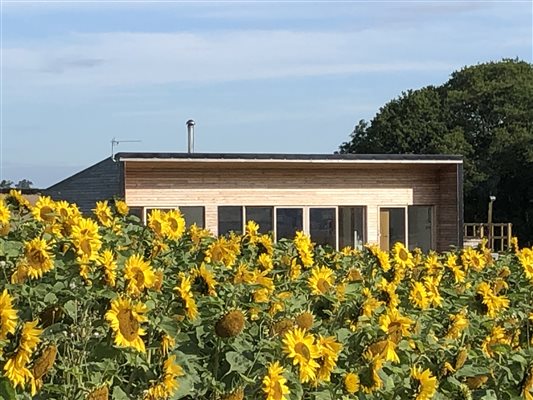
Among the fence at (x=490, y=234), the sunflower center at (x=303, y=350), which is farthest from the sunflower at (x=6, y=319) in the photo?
the fence at (x=490, y=234)

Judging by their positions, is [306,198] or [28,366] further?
[306,198]

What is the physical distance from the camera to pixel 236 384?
261cm

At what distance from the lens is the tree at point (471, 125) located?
45.6 m

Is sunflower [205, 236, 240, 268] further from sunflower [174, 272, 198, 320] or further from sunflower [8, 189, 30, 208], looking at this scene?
sunflower [8, 189, 30, 208]

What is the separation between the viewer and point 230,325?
2.68 m

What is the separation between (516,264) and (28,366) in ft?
11.4

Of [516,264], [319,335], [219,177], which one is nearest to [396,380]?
[319,335]

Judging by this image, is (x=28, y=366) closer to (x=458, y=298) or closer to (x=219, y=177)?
(x=458, y=298)

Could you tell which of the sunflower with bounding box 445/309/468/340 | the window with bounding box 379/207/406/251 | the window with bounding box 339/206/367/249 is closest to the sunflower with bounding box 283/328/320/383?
the sunflower with bounding box 445/309/468/340

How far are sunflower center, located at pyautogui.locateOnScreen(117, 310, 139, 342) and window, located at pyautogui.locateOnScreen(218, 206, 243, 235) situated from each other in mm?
17806

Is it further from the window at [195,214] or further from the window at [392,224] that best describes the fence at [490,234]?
the window at [195,214]

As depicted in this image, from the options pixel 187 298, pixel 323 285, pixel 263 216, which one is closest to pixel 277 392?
pixel 187 298

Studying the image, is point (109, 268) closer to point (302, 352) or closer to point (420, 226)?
point (302, 352)

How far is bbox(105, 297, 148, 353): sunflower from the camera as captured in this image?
242cm
